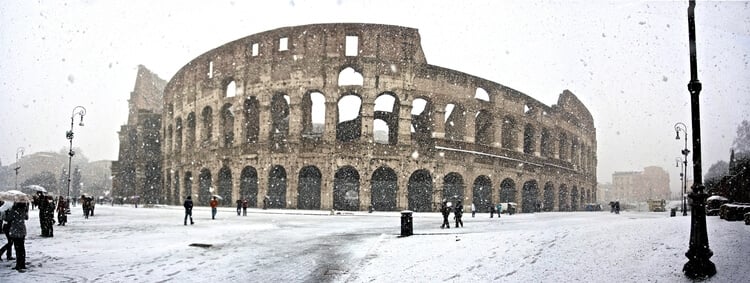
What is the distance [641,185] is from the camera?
353 feet

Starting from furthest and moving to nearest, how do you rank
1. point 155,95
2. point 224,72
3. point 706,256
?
point 155,95 < point 224,72 < point 706,256

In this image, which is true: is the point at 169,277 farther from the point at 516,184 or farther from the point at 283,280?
the point at 516,184

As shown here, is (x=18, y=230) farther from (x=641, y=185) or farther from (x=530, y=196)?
(x=641, y=185)

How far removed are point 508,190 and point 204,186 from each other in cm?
2249

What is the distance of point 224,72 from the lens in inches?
1334

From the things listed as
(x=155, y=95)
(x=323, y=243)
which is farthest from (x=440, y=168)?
(x=155, y=95)

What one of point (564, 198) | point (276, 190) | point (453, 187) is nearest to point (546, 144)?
point (564, 198)

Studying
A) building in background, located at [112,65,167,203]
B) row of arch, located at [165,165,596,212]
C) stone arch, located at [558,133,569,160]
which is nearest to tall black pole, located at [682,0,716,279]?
row of arch, located at [165,165,596,212]

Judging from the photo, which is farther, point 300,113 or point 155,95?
point 155,95

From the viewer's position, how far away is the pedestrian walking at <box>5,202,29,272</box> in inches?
309

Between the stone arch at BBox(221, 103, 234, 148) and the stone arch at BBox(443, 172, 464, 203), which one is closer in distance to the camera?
the stone arch at BBox(443, 172, 464, 203)

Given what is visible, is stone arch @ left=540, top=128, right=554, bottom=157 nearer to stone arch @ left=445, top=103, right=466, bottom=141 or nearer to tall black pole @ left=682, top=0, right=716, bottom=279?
stone arch @ left=445, top=103, right=466, bottom=141

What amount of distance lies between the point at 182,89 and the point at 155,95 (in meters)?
21.1

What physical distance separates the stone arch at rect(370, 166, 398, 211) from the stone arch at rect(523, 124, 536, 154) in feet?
42.4
